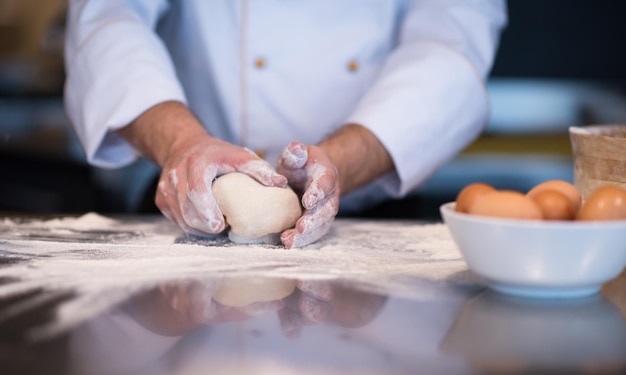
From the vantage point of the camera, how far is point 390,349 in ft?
2.13

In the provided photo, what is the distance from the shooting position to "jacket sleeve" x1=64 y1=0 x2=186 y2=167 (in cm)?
131

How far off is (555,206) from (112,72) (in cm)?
86

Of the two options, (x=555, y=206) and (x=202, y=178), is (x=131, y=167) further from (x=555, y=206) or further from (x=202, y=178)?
(x=555, y=206)

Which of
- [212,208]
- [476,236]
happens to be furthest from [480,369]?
[212,208]

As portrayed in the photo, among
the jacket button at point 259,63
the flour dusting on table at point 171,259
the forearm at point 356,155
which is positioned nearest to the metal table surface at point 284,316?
the flour dusting on table at point 171,259

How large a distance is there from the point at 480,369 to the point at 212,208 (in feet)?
1.75

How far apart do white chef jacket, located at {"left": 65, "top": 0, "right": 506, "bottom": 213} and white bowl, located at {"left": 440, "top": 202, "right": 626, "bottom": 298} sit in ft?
1.89

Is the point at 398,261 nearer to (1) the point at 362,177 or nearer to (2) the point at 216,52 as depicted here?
(1) the point at 362,177

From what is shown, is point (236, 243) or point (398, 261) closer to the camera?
point (398, 261)

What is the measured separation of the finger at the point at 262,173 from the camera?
3.53ft

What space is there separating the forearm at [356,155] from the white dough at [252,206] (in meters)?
0.19

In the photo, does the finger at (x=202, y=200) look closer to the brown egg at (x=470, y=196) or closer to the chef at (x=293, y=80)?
the chef at (x=293, y=80)

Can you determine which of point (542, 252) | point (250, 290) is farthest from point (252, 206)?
point (542, 252)

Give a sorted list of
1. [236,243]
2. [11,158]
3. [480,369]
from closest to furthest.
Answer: [480,369] < [236,243] < [11,158]
